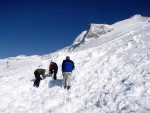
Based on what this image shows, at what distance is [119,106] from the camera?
12.7 m

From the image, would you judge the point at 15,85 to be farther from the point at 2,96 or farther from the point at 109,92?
the point at 109,92

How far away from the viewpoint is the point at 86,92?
16.4m

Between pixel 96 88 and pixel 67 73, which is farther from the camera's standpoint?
pixel 67 73

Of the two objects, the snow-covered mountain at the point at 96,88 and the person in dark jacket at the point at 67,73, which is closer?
the snow-covered mountain at the point at 96,88

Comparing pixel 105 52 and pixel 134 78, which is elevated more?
pixel 105 52

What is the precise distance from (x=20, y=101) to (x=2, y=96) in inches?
84.1

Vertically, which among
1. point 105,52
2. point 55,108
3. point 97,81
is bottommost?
point 55,108

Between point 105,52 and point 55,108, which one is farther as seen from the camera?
point 105,52

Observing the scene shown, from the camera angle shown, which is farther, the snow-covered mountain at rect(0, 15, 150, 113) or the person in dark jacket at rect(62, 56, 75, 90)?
the person in dark jacket at rect(62, 56, 75, 90)

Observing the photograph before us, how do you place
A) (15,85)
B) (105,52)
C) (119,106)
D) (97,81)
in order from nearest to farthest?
(119,106) < (97,81) < (15,85) < (105,52)

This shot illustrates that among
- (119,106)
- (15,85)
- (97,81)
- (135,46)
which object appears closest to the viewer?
(119,106)

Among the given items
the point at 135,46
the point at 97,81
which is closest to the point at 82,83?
the point at 97,81

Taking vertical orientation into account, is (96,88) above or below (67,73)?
below

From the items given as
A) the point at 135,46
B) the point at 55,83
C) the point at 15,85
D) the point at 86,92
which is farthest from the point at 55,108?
the point at 135,46
